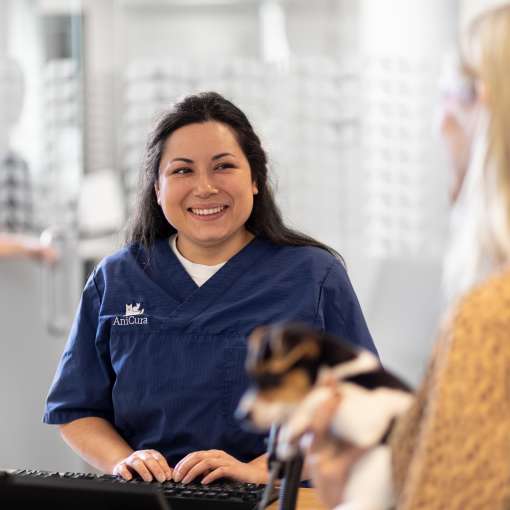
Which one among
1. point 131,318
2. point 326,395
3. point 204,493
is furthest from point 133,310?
point 326,395

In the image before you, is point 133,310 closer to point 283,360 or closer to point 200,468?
point 200,468

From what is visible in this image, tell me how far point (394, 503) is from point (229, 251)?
2.91 ft

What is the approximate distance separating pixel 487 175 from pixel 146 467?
2.81ft

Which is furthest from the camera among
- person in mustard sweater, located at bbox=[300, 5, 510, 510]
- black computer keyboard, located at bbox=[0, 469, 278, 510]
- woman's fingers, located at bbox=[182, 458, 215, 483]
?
woman's fingers, located at bbox=[182, 458, 215, 483]

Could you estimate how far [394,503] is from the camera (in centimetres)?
106

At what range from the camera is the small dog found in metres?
0.97

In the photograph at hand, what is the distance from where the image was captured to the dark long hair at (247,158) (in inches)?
73.5

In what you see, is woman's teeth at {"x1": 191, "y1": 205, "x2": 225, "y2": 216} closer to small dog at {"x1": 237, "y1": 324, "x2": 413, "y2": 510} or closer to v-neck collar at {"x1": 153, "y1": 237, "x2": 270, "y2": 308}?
v-neck collar at {"x1": 153, "y1": 237, "x2": 270, "y2": 308}

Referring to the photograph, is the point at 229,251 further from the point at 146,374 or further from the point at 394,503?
the point at 394,503

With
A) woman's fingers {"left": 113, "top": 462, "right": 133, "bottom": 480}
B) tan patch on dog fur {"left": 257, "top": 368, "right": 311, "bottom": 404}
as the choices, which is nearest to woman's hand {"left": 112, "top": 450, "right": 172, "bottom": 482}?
woman's fingers {"left": 113, "top": 462, "right": 133, "bottom": 480}

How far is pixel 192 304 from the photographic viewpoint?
181cm

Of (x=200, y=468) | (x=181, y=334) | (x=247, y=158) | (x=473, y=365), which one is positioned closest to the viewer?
(x=473, y=365)

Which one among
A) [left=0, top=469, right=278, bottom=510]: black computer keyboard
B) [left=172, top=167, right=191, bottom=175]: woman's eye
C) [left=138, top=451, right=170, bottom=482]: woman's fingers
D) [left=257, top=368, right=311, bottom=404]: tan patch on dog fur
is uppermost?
[left=172, top=167, right=191, bottom=175]: woman's eye

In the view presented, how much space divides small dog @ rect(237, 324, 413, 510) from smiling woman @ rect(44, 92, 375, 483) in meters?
0.67
